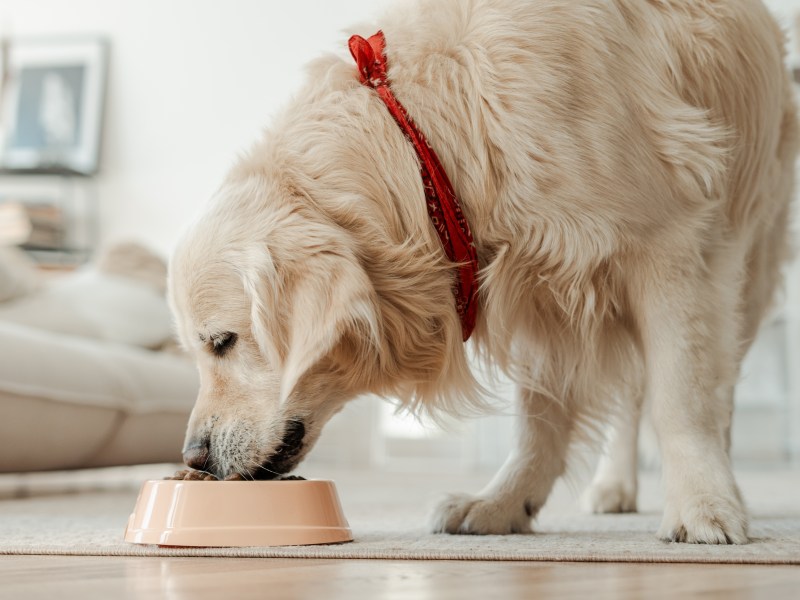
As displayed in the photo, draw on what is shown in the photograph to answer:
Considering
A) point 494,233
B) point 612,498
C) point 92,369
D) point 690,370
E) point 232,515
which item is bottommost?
point 92,369

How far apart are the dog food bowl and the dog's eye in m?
0.24

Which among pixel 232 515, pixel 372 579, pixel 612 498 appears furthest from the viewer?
pixel 612 498

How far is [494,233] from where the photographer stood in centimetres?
157

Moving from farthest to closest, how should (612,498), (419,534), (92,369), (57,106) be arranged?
(57,106) → (92,369) → (612,498) → (419,534)

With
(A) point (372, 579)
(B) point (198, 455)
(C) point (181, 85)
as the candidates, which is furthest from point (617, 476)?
(C) point (181, 85)

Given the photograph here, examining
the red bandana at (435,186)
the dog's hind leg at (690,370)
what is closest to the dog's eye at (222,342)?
the red bandana at (435,186)

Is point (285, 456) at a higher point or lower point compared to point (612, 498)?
higher

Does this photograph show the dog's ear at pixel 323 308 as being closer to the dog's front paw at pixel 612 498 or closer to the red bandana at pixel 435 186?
the red bandana at pixel 435 186

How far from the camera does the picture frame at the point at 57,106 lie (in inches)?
244

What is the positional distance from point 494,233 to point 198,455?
0.58 meters

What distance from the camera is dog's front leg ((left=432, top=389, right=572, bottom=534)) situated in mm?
1735

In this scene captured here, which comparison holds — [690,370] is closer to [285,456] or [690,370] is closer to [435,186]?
[435,186]

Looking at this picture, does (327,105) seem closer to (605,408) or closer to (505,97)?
(505,97)

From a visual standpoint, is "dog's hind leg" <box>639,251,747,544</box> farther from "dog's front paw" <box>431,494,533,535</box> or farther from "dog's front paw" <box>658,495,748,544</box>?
"dog's front paw" <box>431,494,533,535</box>
